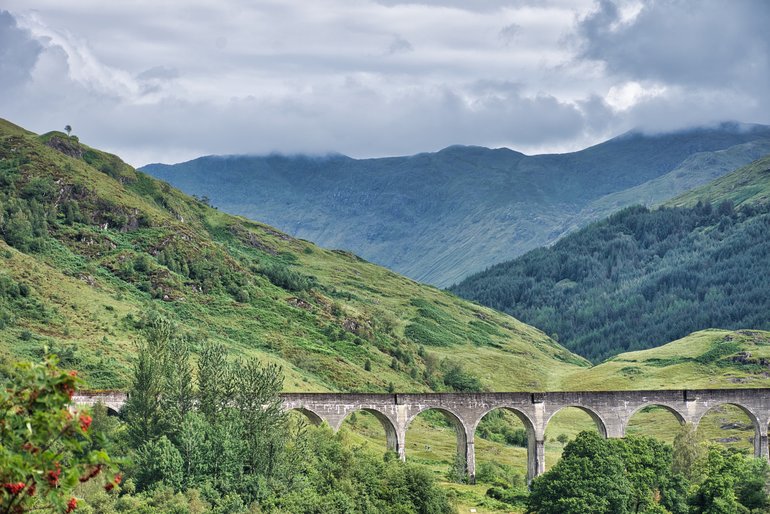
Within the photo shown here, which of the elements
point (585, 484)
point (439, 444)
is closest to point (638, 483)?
point (585, 484)

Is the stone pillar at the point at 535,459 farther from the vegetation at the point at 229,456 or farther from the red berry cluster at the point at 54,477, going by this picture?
the red berry cluster at the point at 54,477

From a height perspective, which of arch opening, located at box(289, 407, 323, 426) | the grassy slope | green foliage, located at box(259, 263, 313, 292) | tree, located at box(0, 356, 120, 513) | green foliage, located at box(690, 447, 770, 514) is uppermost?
green foliage, located at box(259, 263, 313, 292)

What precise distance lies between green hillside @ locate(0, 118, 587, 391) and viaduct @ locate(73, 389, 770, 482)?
78.0ft

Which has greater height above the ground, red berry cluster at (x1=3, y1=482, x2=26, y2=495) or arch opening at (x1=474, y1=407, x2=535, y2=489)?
red berry cluster at (x1=3, y1=482, x2=26, y2=495)

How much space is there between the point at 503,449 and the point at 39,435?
108m

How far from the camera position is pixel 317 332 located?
492 feet

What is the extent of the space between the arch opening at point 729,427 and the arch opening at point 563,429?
50.5 ft

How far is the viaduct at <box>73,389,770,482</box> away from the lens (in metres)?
90.5

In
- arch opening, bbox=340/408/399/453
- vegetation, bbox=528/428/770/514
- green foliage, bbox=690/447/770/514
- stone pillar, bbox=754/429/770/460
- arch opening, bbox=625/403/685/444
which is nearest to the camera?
green foliage, bbox=690/447/770/514

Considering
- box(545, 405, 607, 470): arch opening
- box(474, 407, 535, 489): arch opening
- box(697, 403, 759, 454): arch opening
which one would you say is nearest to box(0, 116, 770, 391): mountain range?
box(545, 405, 607, 470): arch opening

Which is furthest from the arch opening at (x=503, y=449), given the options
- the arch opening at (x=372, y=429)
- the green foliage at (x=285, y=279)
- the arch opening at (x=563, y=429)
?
the green foliage at (x=285, y=279)

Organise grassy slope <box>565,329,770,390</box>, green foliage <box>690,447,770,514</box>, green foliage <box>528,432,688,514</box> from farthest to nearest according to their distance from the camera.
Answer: grassy slope <box>565,329,770,390</box>
green foliage <box>528,432,688,514</box>
green foliage <box>690,447,770,514</box>

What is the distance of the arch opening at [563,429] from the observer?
113 m

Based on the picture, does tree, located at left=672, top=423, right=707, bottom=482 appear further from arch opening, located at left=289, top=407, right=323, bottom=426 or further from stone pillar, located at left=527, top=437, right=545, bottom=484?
arch opening, located at left=289, top=407, right=323, bottom=426
